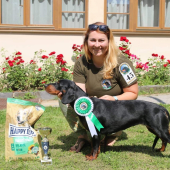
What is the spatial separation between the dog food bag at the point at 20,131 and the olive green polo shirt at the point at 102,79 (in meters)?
0.89

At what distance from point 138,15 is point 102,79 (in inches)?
213

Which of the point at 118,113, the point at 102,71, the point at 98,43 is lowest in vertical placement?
the point at 118,113

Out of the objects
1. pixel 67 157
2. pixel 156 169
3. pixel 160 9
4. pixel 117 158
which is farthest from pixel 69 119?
pixel 160 9

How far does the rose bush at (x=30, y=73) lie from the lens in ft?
24.2

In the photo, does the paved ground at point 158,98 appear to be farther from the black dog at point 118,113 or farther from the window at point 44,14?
the black dog at point 118,113

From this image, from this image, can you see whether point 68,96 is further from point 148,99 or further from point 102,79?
point 148,99

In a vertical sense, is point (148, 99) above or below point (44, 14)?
below

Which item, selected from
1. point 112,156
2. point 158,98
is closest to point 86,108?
point 112,156

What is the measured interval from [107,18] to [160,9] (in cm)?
156

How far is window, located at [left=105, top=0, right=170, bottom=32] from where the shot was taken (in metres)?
8.57

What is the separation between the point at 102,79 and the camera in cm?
395

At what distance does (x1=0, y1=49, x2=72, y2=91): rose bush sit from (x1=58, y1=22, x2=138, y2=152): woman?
3.32 m

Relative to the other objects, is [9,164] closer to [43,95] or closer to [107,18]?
[43,95]

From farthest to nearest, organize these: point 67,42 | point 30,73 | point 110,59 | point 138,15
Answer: point 138,15
point 67,42
point 30,73
point 110,59
